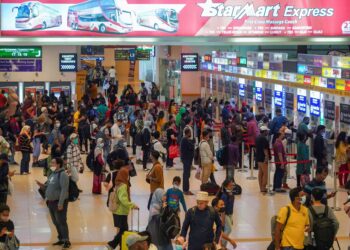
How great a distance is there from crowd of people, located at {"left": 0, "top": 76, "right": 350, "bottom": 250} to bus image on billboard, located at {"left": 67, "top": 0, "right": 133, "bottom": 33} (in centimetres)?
231

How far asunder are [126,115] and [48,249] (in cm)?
1388

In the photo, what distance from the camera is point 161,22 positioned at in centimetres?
1458

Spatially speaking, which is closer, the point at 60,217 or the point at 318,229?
the point at 318,229

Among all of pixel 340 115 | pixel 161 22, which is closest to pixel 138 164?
pixel 340 115

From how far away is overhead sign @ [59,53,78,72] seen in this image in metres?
33.1

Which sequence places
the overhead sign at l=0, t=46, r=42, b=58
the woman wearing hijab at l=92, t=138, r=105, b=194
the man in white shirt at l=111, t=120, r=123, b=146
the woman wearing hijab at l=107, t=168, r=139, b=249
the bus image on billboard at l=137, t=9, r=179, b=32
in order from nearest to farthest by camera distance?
the woman wearing hijab at l=107, t=168, r=139, b=249
the bus image on billboard at l=137, t=9, r=179, b=32
the woman wearing hijab at l=92, t=138, r=105, b=194
the man in white shirt at l=111, t=120, r=123, b=146
the overhead sign at l=0, t=46, r=42, b=58

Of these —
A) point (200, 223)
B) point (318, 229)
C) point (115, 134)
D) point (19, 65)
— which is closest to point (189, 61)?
point (19, 65)

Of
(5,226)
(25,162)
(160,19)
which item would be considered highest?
(160,19)

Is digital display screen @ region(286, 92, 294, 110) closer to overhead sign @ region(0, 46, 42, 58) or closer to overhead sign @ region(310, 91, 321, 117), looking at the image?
overhead sign @ region(310, 91, 321, 117)

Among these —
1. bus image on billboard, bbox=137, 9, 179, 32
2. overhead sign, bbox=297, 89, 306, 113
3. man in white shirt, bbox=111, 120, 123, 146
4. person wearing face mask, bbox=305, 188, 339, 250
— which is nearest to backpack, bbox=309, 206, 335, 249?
person wearing face mask, bbox=305, 188, 339, 250

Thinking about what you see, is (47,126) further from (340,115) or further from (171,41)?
(171,41)

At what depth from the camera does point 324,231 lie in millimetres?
10930

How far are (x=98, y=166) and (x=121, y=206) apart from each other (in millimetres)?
4961

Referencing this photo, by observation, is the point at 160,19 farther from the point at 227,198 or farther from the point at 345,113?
the point at 345,113
